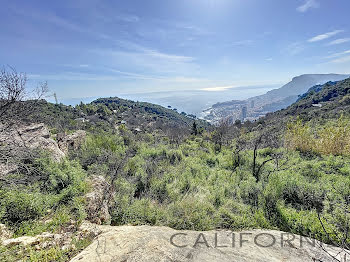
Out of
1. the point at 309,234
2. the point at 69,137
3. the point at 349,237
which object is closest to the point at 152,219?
the point at 309,234

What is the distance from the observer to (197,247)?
91.4 inches

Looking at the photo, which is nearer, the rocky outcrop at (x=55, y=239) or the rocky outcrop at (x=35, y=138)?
the rocky outcrop at (x=55, y=239)

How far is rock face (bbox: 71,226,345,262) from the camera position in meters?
2.10

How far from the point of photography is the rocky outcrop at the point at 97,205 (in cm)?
317

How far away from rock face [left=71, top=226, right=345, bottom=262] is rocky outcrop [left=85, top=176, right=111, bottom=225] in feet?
1.51

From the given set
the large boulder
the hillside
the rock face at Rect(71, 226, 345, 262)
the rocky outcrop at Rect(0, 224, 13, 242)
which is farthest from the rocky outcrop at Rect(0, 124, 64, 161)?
the rock face at Rect(71, 226, 345, 262)

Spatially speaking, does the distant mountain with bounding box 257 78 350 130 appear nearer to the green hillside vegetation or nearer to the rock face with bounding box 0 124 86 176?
the green hillside vegetation

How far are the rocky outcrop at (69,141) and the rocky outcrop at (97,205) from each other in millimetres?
3892

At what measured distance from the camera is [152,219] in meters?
3.34

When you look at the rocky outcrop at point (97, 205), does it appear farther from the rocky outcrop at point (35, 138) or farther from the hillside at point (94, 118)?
the hillside at point (94, 118)

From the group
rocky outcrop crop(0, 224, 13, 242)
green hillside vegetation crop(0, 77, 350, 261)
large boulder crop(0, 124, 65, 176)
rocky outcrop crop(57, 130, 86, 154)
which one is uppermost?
large boulder crop(0, 124, 65, 176)

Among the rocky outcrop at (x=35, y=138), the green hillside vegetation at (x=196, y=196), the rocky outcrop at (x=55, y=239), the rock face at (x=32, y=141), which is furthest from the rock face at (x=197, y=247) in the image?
the rocky outcrop at (x=35, y=138)

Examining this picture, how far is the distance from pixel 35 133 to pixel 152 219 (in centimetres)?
578

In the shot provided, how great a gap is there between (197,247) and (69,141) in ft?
23.9
